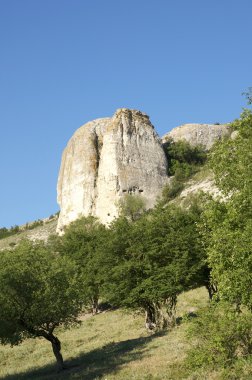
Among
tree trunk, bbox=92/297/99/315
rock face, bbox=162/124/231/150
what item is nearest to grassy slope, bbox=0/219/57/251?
rock face, bbox=162/124/231/150

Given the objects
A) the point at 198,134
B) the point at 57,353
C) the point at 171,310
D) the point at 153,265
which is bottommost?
the point at 57,353

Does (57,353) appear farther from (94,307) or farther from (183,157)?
(183,157)

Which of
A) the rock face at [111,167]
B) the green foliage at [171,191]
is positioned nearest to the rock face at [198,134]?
the rock face at [111,167]

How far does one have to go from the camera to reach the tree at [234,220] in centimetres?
1912

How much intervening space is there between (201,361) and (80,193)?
83602mm

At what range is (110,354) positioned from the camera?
103 ft

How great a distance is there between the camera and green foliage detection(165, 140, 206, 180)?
340ft

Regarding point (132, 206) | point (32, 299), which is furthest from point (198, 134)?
point (32, 299)

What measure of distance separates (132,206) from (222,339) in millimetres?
72637

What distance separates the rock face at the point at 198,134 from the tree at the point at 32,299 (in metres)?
88.1

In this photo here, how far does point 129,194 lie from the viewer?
95625 millimetres

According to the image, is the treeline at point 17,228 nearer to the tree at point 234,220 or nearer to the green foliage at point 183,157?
the green foliage at point 183,157

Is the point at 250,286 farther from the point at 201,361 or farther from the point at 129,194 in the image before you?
the point at 129,194

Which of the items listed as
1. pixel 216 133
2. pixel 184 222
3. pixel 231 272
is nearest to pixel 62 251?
pixel 184 222
